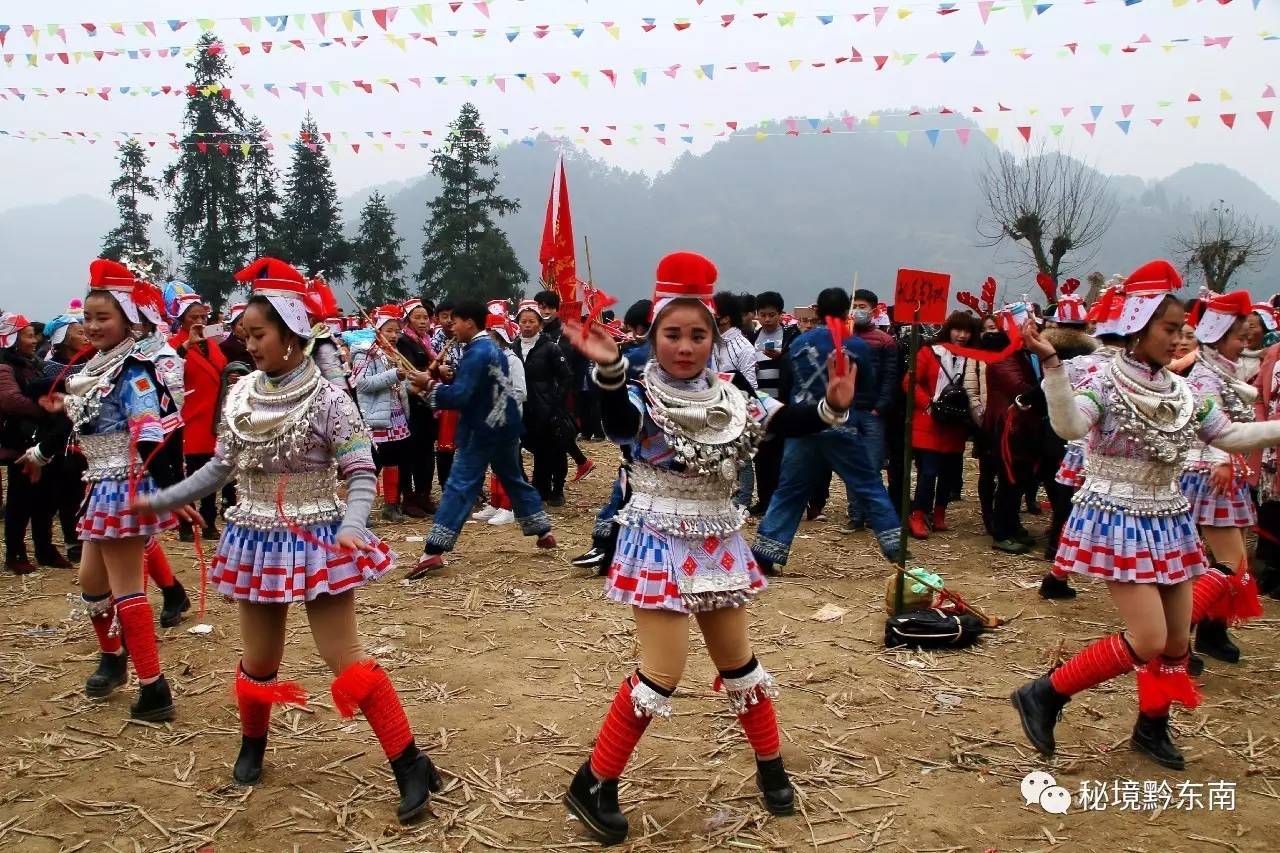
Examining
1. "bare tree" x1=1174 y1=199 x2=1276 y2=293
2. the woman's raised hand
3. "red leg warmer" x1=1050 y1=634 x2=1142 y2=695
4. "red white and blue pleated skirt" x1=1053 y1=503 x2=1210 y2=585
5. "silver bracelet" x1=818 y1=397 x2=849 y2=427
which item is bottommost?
"red leg warmer" x1=1050 y1=634 x2=1142 y2=695

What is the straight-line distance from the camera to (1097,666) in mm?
3887

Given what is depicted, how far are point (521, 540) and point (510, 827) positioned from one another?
502cm

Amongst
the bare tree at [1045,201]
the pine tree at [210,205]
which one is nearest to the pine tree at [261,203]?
the pine tree at [210,205]

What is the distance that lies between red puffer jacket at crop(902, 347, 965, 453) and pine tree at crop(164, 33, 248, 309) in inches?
1113

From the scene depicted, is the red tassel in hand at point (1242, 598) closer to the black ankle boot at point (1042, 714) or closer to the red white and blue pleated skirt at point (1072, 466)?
the red white and blue pleated skirt at point (1072, 466)

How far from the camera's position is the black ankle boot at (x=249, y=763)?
3902mm

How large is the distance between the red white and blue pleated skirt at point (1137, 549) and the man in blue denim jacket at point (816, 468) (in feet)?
8.77

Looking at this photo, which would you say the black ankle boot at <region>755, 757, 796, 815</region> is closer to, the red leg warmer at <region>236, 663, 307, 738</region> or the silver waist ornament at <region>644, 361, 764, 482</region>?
the silver waist ornament at <region>644, 361, 764, 482</region>

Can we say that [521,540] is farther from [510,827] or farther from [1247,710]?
[1247,710]

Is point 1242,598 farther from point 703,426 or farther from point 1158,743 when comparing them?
point 703,426

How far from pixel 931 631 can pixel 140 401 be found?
463 cm

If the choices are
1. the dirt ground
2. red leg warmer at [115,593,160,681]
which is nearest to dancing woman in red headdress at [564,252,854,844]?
the dirt ground

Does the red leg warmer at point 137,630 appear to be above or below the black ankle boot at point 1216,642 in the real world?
above

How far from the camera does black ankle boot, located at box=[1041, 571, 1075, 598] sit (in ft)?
21.4
